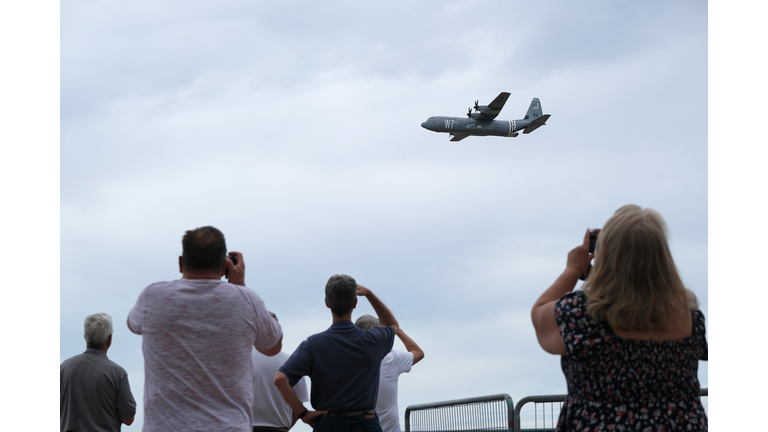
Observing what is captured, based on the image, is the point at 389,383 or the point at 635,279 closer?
the point at 635,279

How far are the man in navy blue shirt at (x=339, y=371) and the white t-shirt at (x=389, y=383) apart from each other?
107cm

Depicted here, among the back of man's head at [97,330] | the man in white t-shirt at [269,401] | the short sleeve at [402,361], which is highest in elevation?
the back of man's head at [97,330]

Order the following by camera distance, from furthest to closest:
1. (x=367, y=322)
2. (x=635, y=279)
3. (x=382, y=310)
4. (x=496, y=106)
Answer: (x=496, y=106) < (x=367, y=322) < (x=382, y=310) < (x=635, y=279)

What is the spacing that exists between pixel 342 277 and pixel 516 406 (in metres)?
2.86

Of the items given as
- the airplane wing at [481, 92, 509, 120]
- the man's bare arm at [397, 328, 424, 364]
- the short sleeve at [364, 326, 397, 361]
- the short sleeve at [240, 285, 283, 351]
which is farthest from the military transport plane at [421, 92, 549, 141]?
the short sleeve at [240, 285, 283, 351]

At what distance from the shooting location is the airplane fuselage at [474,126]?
3119 cm

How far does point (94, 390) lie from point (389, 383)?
2.40 m

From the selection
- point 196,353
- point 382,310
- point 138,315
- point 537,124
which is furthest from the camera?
point 537,124

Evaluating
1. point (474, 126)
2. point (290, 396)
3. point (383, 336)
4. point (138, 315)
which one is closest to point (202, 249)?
point (138, 315)

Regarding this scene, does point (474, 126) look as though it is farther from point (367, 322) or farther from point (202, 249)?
point (202, 249)

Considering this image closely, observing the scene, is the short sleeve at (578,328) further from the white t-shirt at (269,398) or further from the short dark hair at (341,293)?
the white t-shirt at (269,398)

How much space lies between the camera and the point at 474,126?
107ft

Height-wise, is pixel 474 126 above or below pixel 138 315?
above

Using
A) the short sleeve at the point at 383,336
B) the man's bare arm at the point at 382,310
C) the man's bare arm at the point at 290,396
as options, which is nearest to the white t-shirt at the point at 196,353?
the man's bare arm at the point at 290,396
